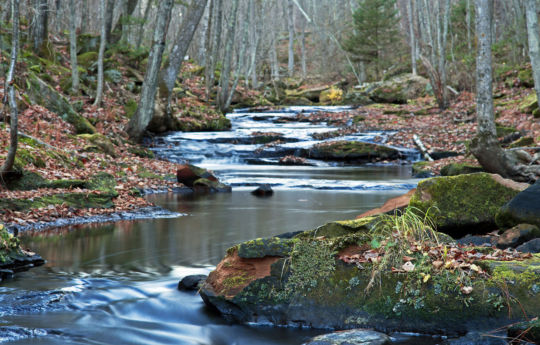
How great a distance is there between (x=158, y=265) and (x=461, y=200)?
3.98 meters

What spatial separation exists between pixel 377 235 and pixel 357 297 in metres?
0.67

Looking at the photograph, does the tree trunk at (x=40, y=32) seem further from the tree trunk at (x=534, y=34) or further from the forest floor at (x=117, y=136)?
the tree trunk at (x=534, y=34)

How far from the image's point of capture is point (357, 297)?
3965 mm

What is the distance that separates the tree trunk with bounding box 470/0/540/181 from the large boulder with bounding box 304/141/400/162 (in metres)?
8.18

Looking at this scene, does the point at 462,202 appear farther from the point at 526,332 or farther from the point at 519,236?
the point at 526,332

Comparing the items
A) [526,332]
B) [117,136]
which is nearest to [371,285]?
[526,332]

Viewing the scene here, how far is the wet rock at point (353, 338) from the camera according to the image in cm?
339

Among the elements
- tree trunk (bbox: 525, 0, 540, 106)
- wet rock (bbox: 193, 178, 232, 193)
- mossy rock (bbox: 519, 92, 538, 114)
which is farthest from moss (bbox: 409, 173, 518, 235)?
mossy rock (bbox: 519, 92, 538, 114)

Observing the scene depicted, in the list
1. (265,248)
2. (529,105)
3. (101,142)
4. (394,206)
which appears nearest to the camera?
(265,248)

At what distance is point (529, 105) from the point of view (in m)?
18.5

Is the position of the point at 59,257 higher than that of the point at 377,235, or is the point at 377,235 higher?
the point at 377,235

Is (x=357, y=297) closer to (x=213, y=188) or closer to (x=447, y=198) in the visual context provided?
(x=447, y=198)

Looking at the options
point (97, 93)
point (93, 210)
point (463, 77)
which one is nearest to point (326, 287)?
point (93, 210)

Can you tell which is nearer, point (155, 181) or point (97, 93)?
point (155, 181)
